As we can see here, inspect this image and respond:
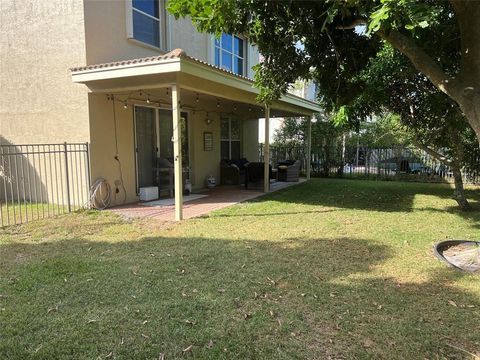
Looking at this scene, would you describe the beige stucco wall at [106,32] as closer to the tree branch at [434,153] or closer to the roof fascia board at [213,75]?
the roof fascia board at [213,75]

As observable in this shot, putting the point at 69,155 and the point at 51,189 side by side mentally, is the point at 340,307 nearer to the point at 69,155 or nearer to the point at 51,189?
the point at 69,155

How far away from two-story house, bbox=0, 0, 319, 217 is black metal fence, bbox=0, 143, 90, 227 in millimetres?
233

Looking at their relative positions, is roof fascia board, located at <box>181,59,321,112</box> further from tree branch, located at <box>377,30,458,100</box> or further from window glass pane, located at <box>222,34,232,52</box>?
window glass pane, located at <box>222,34,232,52</box>

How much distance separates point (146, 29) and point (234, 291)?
7.70 m

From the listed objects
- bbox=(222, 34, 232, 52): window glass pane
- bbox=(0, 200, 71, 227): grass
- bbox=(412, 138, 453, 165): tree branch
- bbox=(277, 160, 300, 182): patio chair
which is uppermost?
bbox=(222, 34, 232, 52): window glass pane

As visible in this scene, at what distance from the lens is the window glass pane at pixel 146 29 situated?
8898 millimetres

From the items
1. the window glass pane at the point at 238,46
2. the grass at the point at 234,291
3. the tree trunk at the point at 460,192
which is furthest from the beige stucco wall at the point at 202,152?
the tree trunk at the point at 460,192

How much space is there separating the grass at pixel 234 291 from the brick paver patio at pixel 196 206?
727mm

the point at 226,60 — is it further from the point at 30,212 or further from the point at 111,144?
the point at 30,212

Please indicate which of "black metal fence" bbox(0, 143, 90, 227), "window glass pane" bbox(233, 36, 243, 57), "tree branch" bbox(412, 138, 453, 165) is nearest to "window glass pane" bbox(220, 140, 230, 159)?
"window glass pane" bbox(233, 36, 243, 57)

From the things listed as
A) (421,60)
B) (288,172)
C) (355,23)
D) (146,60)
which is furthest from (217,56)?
(421,60)

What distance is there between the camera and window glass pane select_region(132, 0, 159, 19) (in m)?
8.89

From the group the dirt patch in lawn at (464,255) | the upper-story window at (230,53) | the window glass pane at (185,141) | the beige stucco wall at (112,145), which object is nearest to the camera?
the dirt patch in lawn at (464,255)

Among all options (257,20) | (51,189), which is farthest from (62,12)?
(257,20)
